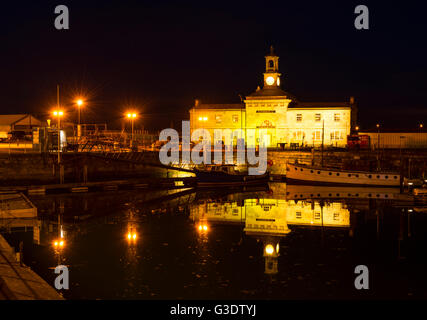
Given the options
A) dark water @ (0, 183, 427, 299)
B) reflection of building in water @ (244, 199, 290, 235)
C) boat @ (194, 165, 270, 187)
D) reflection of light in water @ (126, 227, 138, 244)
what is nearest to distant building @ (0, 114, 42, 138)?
boat @ (194, 165, 270, 187)

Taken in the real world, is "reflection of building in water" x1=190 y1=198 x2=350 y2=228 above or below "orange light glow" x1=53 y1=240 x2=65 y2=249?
above

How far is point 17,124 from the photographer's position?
233 feet

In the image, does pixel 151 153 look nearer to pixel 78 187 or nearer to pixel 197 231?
pixel 78 187

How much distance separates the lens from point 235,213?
3366 centimetres

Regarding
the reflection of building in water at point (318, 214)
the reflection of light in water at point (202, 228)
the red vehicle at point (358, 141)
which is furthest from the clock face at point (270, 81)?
the reflection of light in water at point (202, 228)

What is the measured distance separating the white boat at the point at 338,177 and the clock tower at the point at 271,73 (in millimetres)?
24727

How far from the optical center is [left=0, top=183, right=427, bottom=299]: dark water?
16906 mm

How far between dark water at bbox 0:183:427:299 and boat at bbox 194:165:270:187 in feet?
33.4

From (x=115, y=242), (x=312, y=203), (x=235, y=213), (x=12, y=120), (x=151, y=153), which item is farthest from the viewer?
(x=12, y=120)

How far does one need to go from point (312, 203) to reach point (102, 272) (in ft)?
79.3

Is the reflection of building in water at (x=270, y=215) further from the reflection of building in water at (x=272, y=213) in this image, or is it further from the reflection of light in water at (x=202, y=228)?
the reflection of light in water at (x=202, y=228)

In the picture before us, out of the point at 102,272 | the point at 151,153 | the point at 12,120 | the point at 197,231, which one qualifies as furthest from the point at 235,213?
the point at 12,120

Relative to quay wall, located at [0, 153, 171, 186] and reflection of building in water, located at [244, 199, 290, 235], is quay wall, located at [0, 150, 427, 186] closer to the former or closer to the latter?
quay wall, located at [0, 153, 171, 186]
